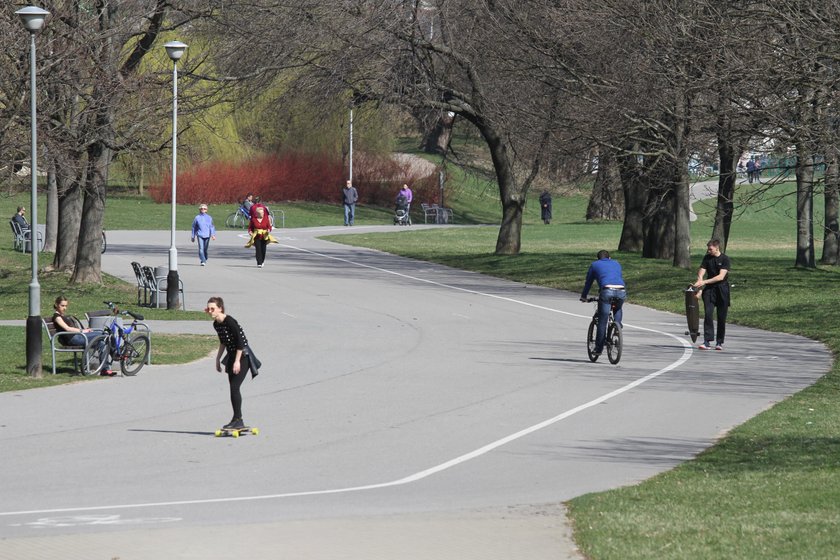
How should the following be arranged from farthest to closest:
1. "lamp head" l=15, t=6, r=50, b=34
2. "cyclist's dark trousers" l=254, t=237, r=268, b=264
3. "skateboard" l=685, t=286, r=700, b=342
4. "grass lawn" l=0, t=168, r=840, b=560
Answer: "cyclist's dark trousers" l=254, t=237, r=268, b=264, "skateboard" l=685, t=286, r=700, b=342, "lamp head" l=15, t=6, r=50, b=34, "grass lawn" l=0, t=168, r=840, b=560

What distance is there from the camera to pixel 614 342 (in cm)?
2109

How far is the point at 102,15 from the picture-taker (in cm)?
3008

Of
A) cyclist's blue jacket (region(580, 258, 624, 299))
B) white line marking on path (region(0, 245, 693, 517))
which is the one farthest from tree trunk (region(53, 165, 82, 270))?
white line marking on path (region(0, 245, 693, 517))

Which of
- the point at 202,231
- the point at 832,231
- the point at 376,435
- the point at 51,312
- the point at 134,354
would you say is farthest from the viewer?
the point at 202,231

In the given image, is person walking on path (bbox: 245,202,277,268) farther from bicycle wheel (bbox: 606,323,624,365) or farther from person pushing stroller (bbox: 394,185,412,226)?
person pushing stroller (bbox: 394,185,412,226)

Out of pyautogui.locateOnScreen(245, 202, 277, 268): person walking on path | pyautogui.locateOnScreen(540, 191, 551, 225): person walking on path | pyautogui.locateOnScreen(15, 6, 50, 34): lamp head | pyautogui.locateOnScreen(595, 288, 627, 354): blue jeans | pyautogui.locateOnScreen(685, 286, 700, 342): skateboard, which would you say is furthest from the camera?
pyautogui.locateOnScreen(540, 191, 551, 225): person walking on path

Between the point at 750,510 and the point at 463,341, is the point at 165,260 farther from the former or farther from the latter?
the point at 750,510

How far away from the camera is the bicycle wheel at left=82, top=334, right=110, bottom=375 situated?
1912 cm

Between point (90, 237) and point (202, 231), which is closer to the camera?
point (90, 237)

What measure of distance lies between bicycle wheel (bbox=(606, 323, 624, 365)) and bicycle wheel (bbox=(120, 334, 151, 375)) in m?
6.95

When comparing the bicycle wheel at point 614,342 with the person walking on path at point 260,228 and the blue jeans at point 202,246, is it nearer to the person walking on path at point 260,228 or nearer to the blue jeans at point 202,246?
the person walking on path at point 260,228

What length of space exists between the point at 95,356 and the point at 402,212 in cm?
4560

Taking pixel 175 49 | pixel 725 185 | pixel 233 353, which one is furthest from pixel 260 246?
pixel 233 353

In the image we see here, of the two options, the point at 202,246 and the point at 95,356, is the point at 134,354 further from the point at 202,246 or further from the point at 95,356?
the point at 202,246
